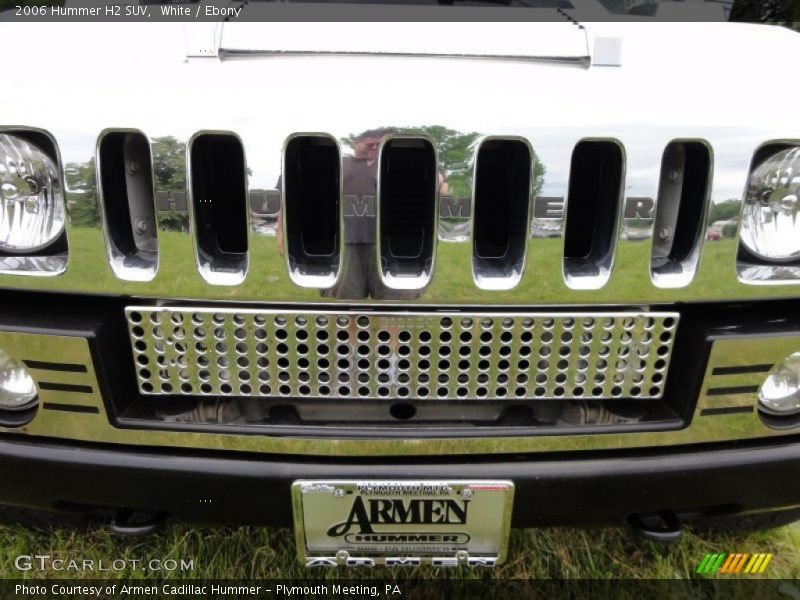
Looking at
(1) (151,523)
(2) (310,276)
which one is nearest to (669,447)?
(2) (310,276)

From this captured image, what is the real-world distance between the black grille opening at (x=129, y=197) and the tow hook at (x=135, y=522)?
2.37 ft

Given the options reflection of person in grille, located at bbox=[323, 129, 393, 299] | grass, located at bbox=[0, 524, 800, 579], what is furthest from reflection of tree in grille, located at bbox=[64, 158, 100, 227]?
grass, located at bbox=[0, 524, 800, 579]

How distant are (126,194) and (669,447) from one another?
60.2 inches

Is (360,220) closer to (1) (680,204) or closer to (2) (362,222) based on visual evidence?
(2) (362,222)

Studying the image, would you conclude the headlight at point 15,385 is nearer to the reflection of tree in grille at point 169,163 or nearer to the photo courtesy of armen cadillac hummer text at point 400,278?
the photo courtesy of armen cadillac hummer text at point 400,278

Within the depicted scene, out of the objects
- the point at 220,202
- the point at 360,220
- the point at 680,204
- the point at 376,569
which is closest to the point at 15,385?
the point at 220,202

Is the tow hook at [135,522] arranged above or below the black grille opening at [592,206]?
below

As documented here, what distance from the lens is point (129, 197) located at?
4.84 ft

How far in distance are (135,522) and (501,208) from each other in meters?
1.32

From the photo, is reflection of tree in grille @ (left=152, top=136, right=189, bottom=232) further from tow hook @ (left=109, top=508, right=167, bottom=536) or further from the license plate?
tow hook @ (left=109, top=508, right=167, bottom=536)

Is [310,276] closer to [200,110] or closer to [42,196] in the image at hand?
[200,110]

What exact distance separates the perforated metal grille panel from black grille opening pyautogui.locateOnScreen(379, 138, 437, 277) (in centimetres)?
14

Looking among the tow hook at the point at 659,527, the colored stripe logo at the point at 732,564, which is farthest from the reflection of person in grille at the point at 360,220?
the colored stripe logo at the point at 732,564

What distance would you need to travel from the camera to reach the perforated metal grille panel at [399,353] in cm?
150
